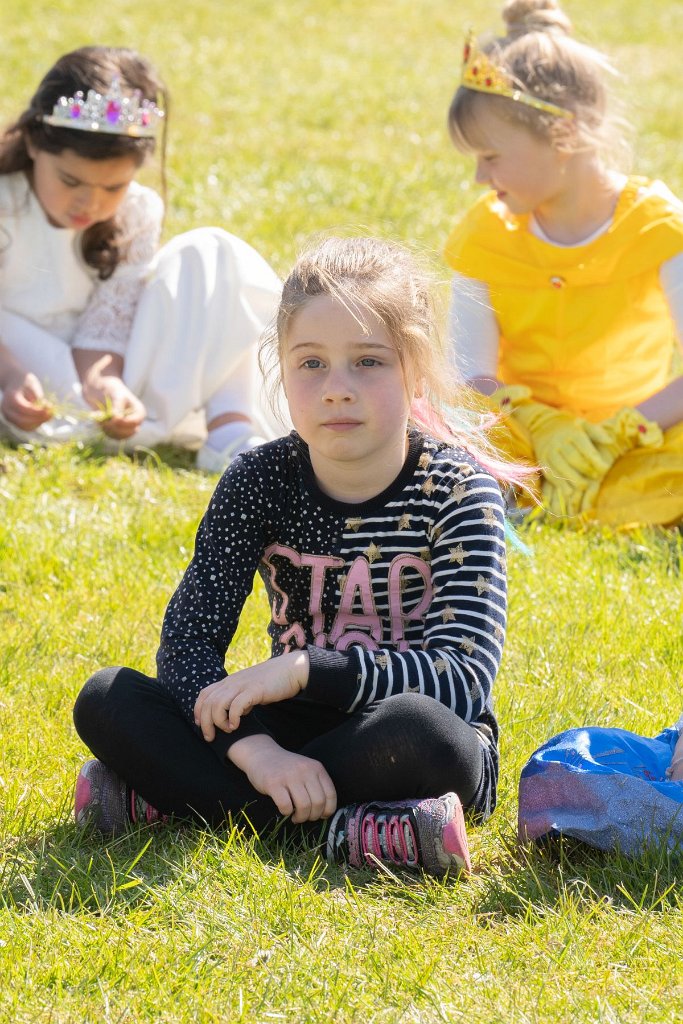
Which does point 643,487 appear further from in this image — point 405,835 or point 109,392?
point 405,835

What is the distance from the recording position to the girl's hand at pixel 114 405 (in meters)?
4.77

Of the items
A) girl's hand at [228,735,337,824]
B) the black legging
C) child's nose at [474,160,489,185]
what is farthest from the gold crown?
girl's hand at [228,735,337,824]

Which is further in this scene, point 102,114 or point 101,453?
point 101,453

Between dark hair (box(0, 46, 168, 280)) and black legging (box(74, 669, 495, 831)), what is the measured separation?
2637 mm

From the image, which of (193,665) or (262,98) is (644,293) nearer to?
(193,665)

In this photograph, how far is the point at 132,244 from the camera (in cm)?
511

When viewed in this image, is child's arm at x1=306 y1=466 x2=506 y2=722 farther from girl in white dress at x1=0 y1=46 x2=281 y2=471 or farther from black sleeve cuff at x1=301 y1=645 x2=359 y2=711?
girl in white dress at x1=0 y1=46 x2=281 y2=471

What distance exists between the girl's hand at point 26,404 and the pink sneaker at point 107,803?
235 centimetres

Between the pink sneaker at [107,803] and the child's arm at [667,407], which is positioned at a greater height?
the child's arm at [667,407]

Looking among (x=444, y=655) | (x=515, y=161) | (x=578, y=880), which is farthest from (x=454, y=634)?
(x=515, y=161)

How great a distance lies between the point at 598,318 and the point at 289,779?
266cm

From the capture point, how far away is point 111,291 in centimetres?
509

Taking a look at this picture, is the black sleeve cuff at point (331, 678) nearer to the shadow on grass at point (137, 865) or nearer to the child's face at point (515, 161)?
the shadow on grass at point (137, 865)

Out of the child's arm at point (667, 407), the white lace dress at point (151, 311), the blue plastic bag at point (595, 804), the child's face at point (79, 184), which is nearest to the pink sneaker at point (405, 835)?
the blue plastic bag at point (595, 804)
